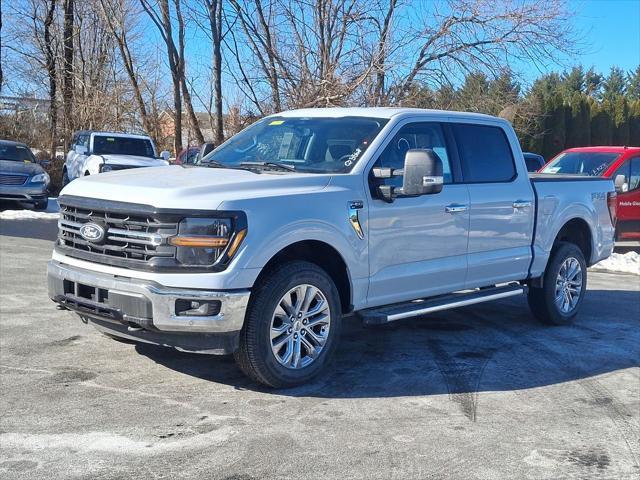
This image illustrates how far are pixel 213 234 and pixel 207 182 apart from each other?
1.69ft

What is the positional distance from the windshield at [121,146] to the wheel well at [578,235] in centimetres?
1371

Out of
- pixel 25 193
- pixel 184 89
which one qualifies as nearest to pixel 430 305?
pixel 25 193

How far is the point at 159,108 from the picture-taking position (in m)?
27.8

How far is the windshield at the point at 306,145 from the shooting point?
6.04m

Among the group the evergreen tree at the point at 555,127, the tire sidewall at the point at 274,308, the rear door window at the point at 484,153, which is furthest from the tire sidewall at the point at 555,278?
the evergreen tree at the point at 555,127

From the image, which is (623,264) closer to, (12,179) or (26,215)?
(26,215)

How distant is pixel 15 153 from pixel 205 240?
15.2m

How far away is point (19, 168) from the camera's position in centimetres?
1753

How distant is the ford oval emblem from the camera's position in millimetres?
5230

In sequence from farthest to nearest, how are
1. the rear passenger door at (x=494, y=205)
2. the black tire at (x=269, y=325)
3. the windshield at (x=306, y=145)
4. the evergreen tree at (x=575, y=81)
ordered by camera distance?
the evergreen tree at (x=575, y=81) → the rear passenger door at (x=494, y=205) → the windshield at (x=306, y=145) → the black tire at (x=269, y=325)

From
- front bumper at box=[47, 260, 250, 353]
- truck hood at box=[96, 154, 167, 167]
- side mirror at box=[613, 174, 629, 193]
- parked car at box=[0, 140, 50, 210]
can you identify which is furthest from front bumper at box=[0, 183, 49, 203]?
front bumper at box=[47, 260, 250, 353]

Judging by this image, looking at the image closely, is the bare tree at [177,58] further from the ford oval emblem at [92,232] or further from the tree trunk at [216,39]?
the ford oval emblem at [92,232]

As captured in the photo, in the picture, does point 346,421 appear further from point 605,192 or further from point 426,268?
point 605,192

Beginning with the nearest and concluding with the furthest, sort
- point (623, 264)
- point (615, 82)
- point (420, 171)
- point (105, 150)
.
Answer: point (420, 171) < point (623, 264) < point (105, 150) < point (615, 82)
